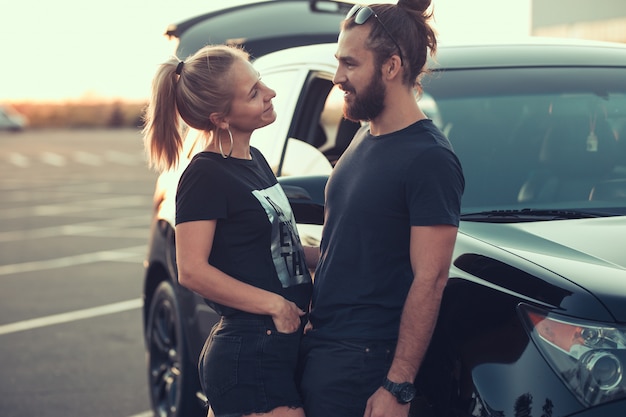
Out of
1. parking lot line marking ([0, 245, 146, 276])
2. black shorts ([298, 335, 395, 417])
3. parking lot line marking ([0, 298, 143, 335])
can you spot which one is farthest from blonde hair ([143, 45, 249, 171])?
parking lot line marking ([0, 245, 146, 276])

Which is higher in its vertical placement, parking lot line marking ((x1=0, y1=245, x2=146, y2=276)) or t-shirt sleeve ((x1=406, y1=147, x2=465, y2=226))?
t-shirt sleeve ((x1=406, y1=147, x2=465, y2=226))

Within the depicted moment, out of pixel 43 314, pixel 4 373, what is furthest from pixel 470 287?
pixel 43 314

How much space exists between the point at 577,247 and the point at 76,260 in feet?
29.5

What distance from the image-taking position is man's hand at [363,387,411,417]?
258cm

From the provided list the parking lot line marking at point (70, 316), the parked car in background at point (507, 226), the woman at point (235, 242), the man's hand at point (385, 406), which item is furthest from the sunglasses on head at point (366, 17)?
the parking lot line marking at point (70, 316)

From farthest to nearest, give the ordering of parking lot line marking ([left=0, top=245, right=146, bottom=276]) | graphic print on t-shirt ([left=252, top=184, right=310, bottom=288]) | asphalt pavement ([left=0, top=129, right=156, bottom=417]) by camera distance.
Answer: parking lot line marking ([left=0, top=245, right=146, bottom=276]) < asphalt pavement ([left=0, top=129, right=156, bottom=417]) < graphic print on t-shirt ([left=252, top=184, right=310, bottom=288])

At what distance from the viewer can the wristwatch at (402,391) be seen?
8.41ft

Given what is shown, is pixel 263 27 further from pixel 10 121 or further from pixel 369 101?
pixel 10 121

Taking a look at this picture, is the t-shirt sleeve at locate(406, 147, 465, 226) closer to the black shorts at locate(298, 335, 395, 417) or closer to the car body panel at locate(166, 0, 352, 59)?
the black shorts at locate(298, 335, 395, 417)

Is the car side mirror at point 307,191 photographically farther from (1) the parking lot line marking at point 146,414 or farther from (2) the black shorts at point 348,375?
(1) the parking lot line marking at point 146,414

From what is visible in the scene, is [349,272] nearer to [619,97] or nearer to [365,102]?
[365,102]

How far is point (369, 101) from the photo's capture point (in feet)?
8.98

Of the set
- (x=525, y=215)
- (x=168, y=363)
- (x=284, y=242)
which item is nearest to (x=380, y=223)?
(x=284, y=242)

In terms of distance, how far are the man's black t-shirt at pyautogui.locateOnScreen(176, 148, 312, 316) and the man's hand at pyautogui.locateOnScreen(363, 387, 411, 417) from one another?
0.42 m
